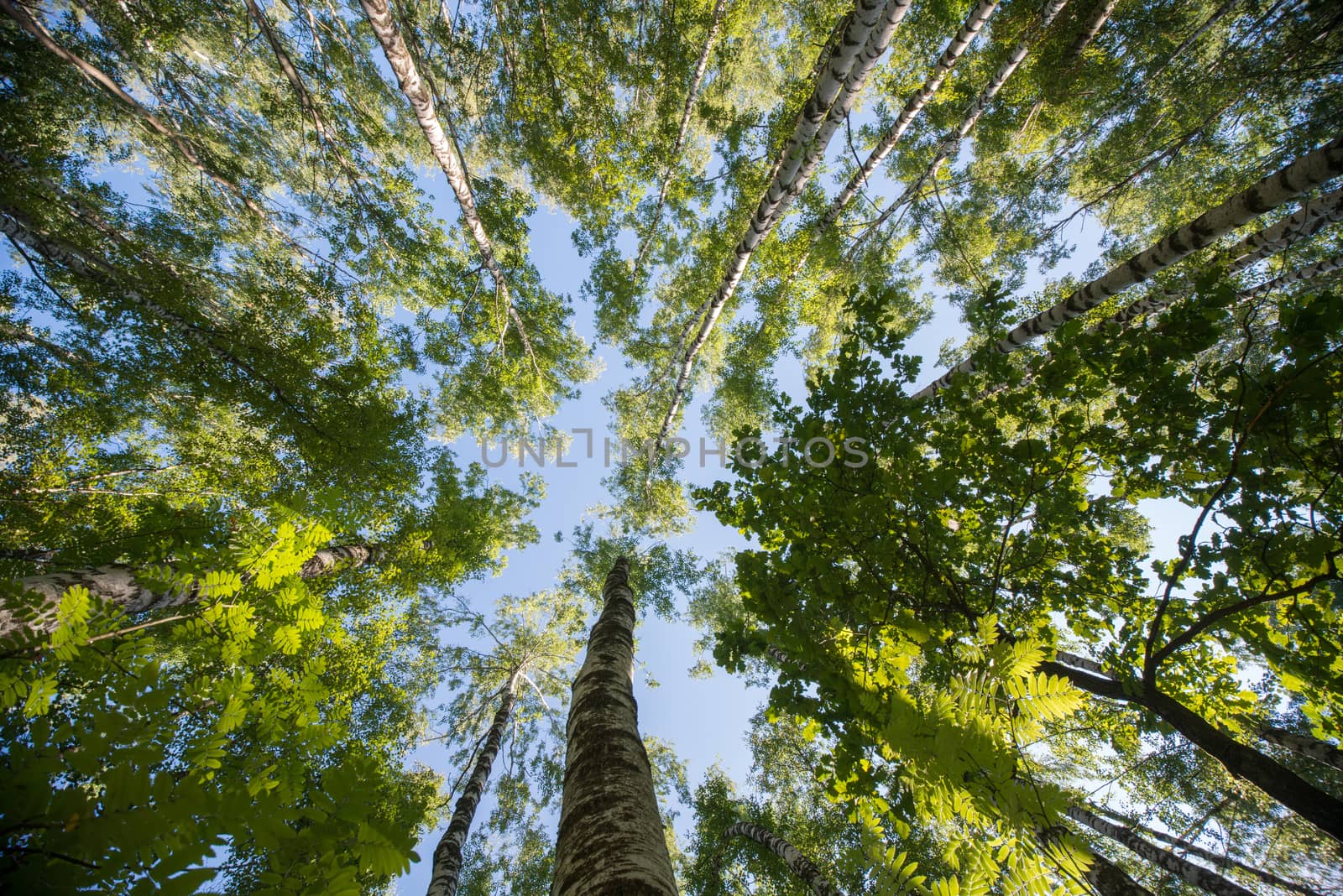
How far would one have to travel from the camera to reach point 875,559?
93.8 inches

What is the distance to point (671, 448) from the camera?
1046cm

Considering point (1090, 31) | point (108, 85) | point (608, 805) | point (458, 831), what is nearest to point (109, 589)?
point (608, 805)

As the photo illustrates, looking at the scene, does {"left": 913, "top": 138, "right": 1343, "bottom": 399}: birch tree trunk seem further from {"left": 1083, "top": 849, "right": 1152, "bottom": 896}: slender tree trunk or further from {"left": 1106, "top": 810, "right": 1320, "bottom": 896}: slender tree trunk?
{"left": 1106, "top": 810, "right": 1320, "bottom": 896}: slender tree trunk

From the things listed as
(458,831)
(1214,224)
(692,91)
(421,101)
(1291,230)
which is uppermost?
(692,91)

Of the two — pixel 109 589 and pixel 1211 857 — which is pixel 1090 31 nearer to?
pixel 1211 857

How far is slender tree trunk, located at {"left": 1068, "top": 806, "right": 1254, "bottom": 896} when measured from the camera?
13.4ft

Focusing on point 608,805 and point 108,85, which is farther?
point 108,85

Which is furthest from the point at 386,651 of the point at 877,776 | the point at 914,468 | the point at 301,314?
the point at 914,468

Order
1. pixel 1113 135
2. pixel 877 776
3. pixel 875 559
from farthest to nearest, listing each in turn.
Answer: pixel 1113 135
pixel 875 559
pixel 877 776

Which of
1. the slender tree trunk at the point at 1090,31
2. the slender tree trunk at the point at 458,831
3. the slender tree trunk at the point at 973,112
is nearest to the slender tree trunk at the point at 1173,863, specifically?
the slender tree trunk at the point at 458,831

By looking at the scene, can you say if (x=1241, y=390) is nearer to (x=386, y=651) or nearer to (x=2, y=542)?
(x=386, y=651)

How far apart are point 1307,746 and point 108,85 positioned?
13723 millimetres

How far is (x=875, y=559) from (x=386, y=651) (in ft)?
22.8

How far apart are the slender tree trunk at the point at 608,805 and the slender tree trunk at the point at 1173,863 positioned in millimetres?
4582
